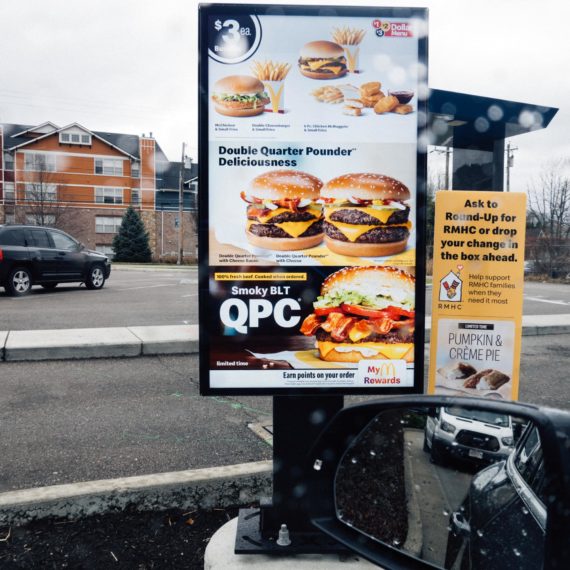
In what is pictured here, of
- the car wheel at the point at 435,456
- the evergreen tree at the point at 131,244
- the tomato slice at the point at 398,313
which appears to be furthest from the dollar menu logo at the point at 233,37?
the evergreen tree at the point at 131,244

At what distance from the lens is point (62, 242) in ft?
49.9

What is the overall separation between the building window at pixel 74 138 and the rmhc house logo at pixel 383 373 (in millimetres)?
55608

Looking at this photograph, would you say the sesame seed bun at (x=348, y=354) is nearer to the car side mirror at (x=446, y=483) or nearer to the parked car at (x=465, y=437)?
the car side mirror at (x=446, y=483)

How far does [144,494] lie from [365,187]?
2240mm

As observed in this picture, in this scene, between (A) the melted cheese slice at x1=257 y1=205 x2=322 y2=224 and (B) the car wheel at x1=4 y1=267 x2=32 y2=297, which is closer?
(A) the melted cheese slice at x1=257 y1=205 x2=322 y2=224

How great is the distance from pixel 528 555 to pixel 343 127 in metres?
1.94

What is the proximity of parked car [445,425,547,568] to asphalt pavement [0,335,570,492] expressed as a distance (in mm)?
3010

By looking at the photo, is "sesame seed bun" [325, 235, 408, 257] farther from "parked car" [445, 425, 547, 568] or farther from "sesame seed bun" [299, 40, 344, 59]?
"parked car" [445, 425, 547, 568]

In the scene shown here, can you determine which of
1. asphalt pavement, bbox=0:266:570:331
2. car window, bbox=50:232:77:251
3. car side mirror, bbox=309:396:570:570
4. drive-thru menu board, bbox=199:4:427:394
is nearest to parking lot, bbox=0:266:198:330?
asphalt pavement, bbox=0:266:570:331

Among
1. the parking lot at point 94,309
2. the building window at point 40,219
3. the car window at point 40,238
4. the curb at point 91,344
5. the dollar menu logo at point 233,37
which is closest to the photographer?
the dollar menu logo at point 233,37

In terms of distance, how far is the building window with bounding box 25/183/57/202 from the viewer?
48844mm

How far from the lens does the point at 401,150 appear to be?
263 centimetres

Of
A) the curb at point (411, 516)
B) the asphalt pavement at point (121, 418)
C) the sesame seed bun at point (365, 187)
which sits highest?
the sesame seed bun at point (365, 187)

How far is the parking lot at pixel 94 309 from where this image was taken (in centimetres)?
978
